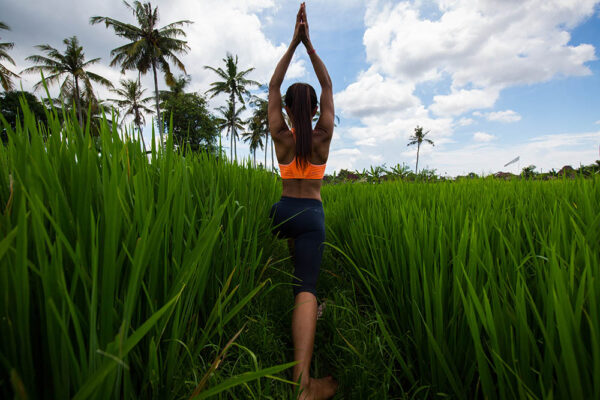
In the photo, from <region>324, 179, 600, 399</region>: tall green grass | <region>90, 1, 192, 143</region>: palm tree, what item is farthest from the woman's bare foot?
<region>90, 1, 192, 143</region>: palm tree

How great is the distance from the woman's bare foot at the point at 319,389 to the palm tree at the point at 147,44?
23.7 meters

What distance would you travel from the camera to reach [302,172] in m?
1.64

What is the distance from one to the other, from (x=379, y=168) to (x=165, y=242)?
4.47 metres

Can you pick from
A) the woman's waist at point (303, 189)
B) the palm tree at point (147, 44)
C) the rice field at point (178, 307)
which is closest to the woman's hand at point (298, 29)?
the woman's waist at point (303, 189)

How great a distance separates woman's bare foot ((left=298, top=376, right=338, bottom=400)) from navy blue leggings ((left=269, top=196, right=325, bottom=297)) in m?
0.37

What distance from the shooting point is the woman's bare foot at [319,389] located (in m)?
0.91

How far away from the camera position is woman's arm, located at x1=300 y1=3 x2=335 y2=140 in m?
1.75

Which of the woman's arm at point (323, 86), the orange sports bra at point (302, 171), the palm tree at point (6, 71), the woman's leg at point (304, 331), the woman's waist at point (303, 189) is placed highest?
the palm tree at point (6, 71)

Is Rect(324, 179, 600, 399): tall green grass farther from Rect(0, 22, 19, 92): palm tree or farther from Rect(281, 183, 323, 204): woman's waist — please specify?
Rect(0, 22, 19, 92): palm tree

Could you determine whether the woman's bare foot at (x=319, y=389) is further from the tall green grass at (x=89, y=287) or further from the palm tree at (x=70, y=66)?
the palm tree at (x=70, y=66)

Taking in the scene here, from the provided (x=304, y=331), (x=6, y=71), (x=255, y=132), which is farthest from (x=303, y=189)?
(x=255, y=132)

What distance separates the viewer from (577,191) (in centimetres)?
176

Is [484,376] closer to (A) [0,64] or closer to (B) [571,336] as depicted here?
(B) [571,336]

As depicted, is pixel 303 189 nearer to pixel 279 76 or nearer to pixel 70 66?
pixel 279 76
